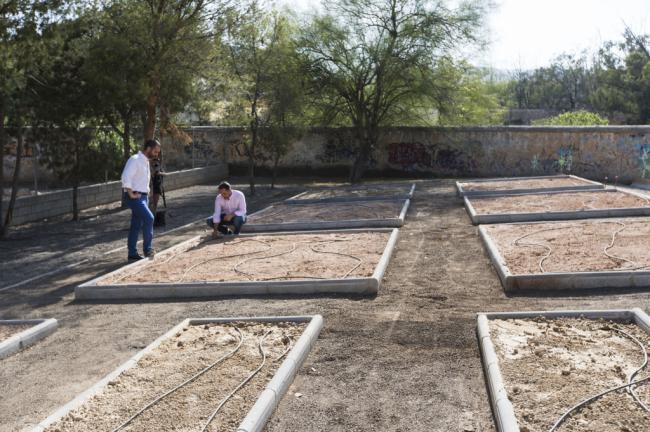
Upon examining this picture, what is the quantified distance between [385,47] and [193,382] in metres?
22.5

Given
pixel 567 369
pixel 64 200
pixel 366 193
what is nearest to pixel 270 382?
pixel 567 369

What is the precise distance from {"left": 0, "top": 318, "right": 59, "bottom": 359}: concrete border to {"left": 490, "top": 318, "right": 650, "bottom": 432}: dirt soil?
4577mm

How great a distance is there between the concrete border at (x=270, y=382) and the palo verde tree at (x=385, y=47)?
20.4 meters

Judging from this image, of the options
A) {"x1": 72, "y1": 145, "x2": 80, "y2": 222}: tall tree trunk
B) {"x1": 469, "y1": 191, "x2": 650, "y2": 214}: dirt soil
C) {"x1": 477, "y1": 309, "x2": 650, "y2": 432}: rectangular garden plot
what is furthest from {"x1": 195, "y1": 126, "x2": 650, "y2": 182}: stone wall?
{"x1": 477, "y1": 309, "x2": 650, "y2": 432}: rectangular garden plot

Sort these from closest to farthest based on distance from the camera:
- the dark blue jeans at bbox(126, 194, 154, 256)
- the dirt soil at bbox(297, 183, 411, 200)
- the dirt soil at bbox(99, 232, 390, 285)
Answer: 1. the dirt soil at bbox(99, 232, 390, 285)
2. the dark blue jeans at bbox(126, 194, 154, 256)
3. the dirt soil at bbox(297, 183, 411, 200)

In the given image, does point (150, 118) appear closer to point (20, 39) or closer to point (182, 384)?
point (20, 39)

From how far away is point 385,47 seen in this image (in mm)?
27031

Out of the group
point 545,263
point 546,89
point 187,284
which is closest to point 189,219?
point 187,284

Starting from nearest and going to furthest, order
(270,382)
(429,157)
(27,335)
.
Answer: (270,382) < (27,335) < (429,157)

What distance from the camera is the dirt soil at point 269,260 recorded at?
982cm

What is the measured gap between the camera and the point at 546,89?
66.2m

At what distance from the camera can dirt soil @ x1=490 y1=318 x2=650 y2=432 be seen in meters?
4.98

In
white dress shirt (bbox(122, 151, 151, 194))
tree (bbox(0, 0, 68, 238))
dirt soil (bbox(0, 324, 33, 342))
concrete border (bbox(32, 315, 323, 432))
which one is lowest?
dirt soil (bbox(0, 324, 33, 342))

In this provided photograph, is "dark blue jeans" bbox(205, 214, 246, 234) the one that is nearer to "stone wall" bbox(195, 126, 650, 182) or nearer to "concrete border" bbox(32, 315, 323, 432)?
"concrete border" bbox(32, 315, 323, 432)
